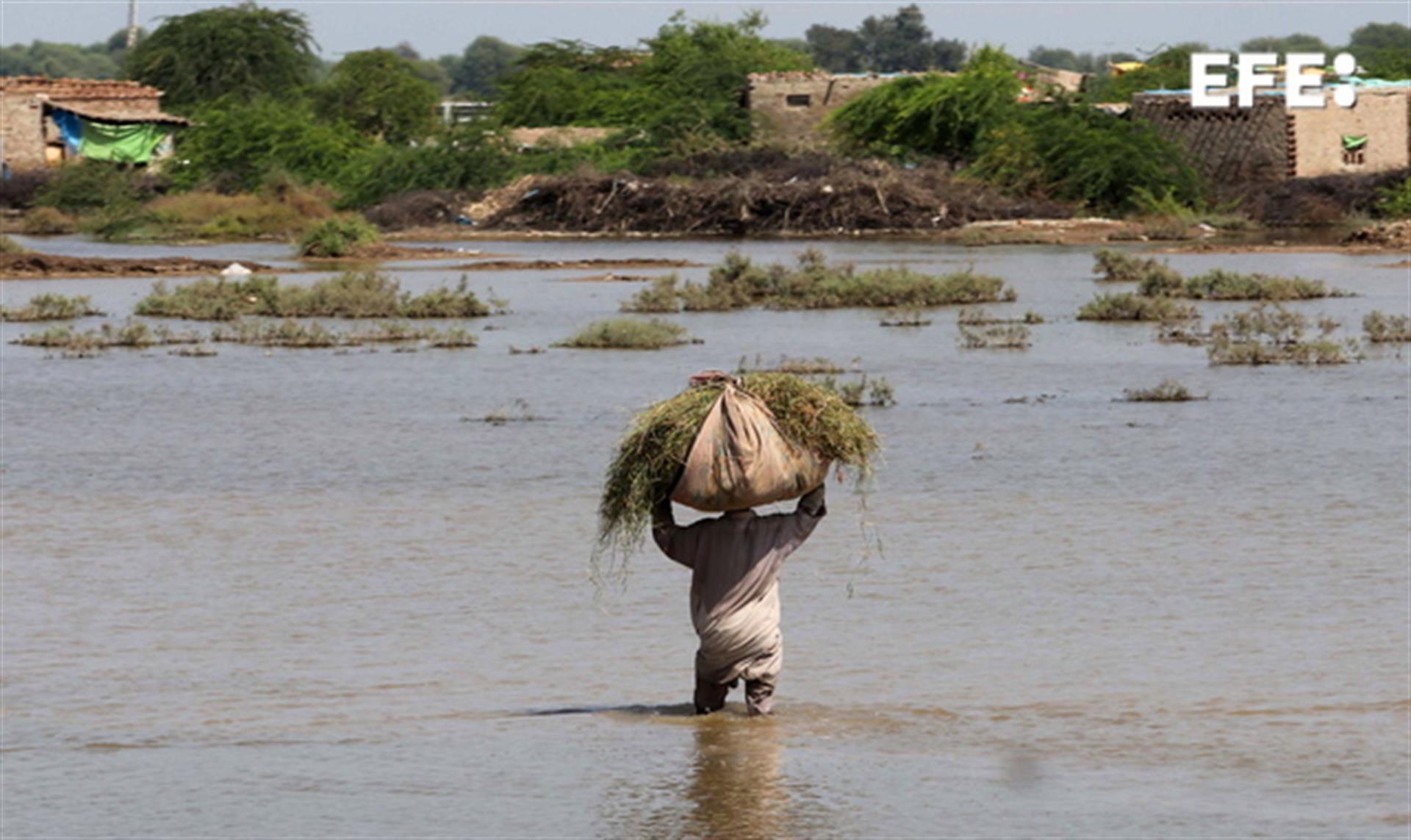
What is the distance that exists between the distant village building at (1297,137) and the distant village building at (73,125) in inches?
1111

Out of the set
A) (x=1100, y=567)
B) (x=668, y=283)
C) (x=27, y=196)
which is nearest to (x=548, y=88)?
(x=27, y=196)

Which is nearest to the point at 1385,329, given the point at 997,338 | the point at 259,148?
the point at 997,338

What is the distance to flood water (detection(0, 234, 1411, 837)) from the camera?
7.36 metres

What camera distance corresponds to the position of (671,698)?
29.6 feet

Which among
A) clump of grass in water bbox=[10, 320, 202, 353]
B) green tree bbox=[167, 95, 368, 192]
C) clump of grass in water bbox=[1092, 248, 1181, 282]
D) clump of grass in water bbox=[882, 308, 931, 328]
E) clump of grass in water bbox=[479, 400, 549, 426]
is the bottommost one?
clump of grass in water bbox=[479, 400, 549, 426]

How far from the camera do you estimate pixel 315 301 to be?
2848 cm

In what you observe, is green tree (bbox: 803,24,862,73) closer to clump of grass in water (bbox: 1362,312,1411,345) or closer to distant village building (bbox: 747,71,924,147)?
distant village building (bbox: 747,71,924,147)

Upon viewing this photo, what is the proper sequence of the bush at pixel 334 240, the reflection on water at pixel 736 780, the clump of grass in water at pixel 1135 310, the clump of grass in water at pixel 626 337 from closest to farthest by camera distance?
the reflection on water at pixel 736 780 → the clump of grass in water at pixel 626 337 → the clump of grass in water at pixel 1135 310 → the bush at pixel 334 240

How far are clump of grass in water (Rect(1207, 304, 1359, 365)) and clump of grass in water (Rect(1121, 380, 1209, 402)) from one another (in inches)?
95.1

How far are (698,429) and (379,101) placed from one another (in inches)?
2506

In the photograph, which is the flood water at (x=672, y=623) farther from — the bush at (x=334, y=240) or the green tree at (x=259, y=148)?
the green tree at (x=259, y=148)

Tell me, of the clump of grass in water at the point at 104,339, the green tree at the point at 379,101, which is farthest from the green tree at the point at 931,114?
the clump of grass in water at the point at 104,339

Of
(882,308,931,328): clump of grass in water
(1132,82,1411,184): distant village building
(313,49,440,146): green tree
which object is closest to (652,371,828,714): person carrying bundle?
(882,308,931,328): clump of grass in water

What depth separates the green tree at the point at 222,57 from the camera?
7612 cm
